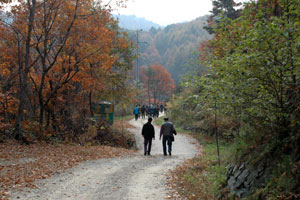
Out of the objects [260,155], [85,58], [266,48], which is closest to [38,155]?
[85,58]

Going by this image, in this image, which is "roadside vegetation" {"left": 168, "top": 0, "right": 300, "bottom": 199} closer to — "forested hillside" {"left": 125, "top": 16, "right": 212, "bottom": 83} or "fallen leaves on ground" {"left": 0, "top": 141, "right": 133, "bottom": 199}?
"fallen leaves on ground" {"left": 0, "top": 141, "right": 133, "bottom": 199}

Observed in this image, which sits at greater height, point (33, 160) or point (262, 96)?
point (262, 96)

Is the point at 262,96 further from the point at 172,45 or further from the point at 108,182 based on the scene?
the point at 172,45

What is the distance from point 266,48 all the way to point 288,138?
1799 millimetres

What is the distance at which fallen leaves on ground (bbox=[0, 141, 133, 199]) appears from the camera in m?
7.69

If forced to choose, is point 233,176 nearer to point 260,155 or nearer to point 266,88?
point 260,155

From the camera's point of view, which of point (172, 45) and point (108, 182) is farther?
point (172, 45)

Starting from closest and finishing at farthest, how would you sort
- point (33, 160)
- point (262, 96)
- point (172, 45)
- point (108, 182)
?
point (262, 96), point (108, 182), point (33, 160), point (172, 45)

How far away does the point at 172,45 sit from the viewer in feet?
401

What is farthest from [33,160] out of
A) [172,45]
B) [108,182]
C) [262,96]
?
[172,45]

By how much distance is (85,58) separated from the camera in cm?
1501

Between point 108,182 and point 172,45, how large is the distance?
387ft

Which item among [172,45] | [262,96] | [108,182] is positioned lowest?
[108,182]

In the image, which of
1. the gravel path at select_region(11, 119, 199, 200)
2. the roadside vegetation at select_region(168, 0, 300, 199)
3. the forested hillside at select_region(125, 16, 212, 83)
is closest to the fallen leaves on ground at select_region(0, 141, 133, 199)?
the gravel path at select_region(11, 119, 199, 200)
